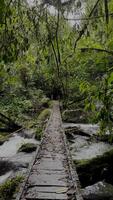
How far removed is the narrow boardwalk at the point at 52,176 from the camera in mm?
5434

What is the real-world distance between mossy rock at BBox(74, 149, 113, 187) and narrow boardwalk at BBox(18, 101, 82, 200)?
2.52 feet

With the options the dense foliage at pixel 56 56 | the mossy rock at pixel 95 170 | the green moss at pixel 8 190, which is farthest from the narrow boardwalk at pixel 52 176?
the dense foliage at pixel 56 56

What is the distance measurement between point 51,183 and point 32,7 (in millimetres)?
3123

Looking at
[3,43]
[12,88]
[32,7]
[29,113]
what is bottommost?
[29,113]

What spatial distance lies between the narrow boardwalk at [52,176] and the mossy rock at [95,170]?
77 cm

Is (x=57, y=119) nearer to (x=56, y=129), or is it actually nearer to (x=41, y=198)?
(x=56, y=129)

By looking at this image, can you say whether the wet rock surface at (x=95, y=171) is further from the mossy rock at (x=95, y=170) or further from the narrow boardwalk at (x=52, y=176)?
the narrow boardwalk at (x=52, y=176)

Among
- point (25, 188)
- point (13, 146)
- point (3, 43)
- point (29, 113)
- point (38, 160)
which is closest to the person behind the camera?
point (3, 43)

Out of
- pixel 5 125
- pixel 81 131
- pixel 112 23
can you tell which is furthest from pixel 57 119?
A: pixel 112 23

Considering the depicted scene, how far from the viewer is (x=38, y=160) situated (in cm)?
787

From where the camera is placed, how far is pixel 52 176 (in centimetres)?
662

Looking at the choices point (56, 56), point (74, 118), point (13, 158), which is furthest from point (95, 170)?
point (74, 118)

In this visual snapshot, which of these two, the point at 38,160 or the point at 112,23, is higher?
the point at 112,23

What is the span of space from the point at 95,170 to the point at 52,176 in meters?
2.98
